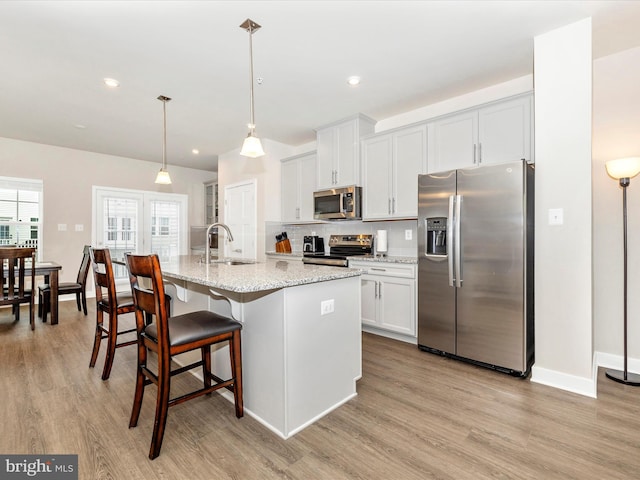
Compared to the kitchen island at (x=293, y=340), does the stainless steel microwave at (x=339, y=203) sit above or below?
above

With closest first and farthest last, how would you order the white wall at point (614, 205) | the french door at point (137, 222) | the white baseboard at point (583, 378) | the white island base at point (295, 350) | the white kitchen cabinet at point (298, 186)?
1. the white island base at point (295, 350)
2. the white baseboard at point (583, 378)
3. the white wall at point (614, 205)
4. the white kitchen cabinet at point (298, 186)
5. the french door at point (137, 222)

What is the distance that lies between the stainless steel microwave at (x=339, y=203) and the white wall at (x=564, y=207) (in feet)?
6.43

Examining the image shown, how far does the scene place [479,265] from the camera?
8.84 ft

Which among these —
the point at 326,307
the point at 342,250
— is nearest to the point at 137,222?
the point at 342,250

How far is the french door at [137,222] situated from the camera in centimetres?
590

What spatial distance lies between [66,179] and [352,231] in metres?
4.82

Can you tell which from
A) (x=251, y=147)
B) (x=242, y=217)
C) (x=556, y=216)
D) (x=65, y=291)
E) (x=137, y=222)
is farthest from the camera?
(x=137, y=222)

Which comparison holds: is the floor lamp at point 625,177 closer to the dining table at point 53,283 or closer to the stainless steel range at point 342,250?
the stainless steel range at point 342,250

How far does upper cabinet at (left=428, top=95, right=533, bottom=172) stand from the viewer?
2811 mm

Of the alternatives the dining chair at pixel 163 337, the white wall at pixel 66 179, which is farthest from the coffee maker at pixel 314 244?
the white wall at pixel 66 179

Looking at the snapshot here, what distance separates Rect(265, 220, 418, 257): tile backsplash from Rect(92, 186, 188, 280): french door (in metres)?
2.27

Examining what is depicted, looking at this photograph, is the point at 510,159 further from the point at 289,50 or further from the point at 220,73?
the point at 220,73

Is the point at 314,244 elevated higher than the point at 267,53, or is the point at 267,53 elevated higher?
the point at 267,53

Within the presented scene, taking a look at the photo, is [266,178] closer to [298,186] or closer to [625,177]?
[298,186]
